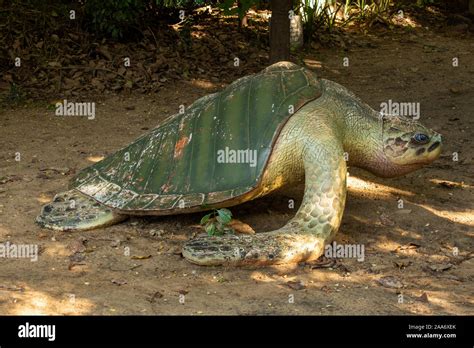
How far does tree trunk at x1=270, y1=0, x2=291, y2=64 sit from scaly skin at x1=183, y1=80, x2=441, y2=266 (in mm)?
2857

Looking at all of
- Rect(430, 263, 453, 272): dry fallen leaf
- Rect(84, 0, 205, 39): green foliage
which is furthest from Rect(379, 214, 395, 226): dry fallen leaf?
Rect(84, 0, 205, 39): green foliage

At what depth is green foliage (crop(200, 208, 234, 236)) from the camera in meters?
4.96

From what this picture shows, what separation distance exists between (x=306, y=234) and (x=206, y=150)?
1.11m

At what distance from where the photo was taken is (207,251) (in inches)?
183

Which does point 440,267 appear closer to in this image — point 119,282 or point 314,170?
point 314,170

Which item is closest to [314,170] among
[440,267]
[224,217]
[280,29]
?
[224,217]

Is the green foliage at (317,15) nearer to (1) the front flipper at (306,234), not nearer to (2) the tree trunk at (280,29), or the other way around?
(2) the tree trunk at (280,29)

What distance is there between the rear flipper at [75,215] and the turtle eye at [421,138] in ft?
7.78

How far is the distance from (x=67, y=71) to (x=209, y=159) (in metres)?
4.79

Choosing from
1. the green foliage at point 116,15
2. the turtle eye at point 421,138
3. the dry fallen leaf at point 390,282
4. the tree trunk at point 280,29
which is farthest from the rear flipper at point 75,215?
the green foliage at point 116,15

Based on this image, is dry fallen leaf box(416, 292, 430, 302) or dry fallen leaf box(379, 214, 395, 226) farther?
dry fallen leaf box(379, 214, 395, 226)

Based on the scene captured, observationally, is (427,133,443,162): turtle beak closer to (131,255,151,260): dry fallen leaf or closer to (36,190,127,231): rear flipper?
(131,255,151,260): dry fallen leaf

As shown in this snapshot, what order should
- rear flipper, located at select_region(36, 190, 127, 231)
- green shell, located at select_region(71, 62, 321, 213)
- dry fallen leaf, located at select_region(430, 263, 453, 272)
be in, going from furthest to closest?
1. rear flipper, located at select_region(36, 190, 127, 231)
2. green shell, located at select_region(71, 62, 321, 213)
3. dry fallen leaf, located at select_region(430, 263, 453, 272)

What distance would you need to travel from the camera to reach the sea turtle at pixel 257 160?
493cm
